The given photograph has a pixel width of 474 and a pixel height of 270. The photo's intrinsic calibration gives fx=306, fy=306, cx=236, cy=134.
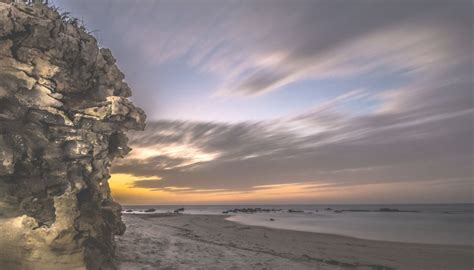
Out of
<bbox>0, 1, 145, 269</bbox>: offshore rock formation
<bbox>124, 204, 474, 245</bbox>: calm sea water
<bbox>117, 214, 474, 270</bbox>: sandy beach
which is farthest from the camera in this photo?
<bbox>124, 204, 474, 245</bbox>: calm sea water

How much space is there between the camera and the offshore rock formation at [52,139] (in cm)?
1015

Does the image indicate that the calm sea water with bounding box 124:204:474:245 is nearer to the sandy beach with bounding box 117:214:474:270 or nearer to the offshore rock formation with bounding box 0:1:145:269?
the sandy beach with bounding box 117:214:474:270

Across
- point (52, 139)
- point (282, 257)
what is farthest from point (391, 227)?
point (52, 139)

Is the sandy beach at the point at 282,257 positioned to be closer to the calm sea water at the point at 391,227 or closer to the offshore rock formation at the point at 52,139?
the offshore rock formation at the point at 52,139

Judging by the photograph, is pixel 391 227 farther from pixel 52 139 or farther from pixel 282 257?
pixel 52 139

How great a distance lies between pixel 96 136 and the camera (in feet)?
40.0

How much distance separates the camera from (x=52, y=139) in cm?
1112

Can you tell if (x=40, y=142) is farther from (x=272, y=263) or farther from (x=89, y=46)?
(x=272, y=263)

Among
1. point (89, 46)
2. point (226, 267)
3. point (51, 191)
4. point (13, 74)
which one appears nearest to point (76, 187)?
point (51, 191)

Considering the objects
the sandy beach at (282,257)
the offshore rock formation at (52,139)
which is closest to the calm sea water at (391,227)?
the sandy beach at (282,257)

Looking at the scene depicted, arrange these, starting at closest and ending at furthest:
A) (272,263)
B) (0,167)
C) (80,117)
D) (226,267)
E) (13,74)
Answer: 1. (0,167)
2. (13,74)
3. (80,117)
4. (226,267)
5. (272,263)

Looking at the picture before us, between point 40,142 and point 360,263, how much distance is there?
18360 mm

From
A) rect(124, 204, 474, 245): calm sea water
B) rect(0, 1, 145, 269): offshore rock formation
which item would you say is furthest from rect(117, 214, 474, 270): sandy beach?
rect(124, 204, 474, 245): calm sea water

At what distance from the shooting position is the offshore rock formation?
10148 millimetres
